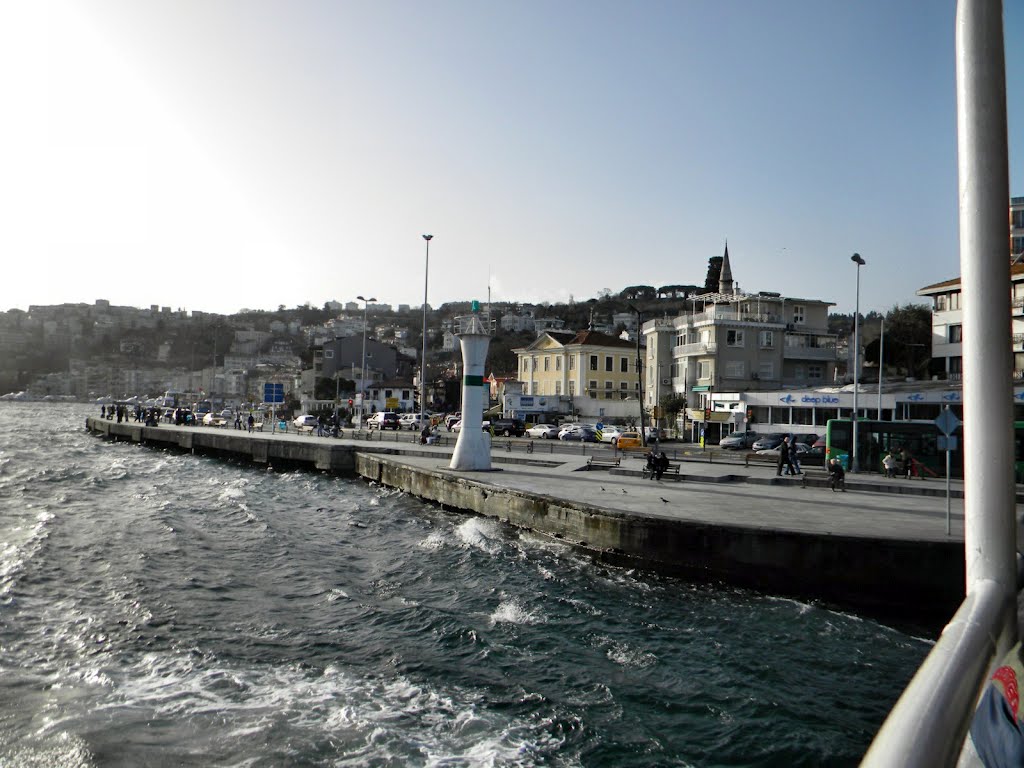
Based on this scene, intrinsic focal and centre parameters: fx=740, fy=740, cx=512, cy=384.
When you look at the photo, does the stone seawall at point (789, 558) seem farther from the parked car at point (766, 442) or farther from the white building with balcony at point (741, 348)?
the white building with balcony at point (741, 348)

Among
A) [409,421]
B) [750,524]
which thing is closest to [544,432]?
[409,421]

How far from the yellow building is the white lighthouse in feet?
132

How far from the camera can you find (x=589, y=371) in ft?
233

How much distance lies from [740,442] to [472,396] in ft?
73.5

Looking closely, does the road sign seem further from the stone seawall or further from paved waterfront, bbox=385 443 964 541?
the stone seawall

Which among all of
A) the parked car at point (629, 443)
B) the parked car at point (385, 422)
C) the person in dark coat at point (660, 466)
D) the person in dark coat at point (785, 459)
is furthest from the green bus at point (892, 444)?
the parked car at point (385, 422)

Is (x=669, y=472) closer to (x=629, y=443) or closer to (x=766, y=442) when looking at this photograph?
(x=629, y=443)

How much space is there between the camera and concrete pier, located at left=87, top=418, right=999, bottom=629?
14.4 metres

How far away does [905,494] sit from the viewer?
24.2 metres

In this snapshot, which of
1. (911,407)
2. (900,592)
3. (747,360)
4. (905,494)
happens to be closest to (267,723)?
(900,592)


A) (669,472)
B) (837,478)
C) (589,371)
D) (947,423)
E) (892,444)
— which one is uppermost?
(589,371)

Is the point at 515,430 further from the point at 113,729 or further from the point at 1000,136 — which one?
the point at 1000,136

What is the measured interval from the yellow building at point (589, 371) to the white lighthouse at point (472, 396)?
4013 centimetres

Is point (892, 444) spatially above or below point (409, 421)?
above
